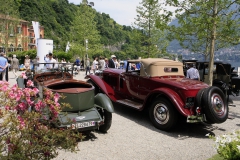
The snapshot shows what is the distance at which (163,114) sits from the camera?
6.08 meters

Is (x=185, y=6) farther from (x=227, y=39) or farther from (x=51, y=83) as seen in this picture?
(x=51, y=83)

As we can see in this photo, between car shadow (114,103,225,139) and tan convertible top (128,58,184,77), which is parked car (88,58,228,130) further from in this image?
car shadow (114,103,225,139)

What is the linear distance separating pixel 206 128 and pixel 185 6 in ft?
17.6

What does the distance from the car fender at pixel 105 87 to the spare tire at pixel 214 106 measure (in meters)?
3.00

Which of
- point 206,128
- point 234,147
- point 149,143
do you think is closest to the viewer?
point 234,147

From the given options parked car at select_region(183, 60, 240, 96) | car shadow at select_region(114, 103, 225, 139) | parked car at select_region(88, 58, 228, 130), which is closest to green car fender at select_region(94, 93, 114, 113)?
parked car at select_region(88, 58, 228, 130)

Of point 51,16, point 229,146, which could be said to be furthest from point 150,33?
point 51,16

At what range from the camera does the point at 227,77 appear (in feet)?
32.8

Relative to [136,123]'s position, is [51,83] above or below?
above

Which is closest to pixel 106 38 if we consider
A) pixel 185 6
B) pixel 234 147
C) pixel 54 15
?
pixel 54 15

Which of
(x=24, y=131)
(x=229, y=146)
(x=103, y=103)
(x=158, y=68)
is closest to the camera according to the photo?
(x=24, y=131)

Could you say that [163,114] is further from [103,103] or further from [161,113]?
[103,103]

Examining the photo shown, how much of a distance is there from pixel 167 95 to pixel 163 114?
1.77 ft

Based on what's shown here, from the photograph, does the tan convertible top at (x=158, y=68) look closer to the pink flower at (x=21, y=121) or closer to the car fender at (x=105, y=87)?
the car fender at (x=105, y=87)
